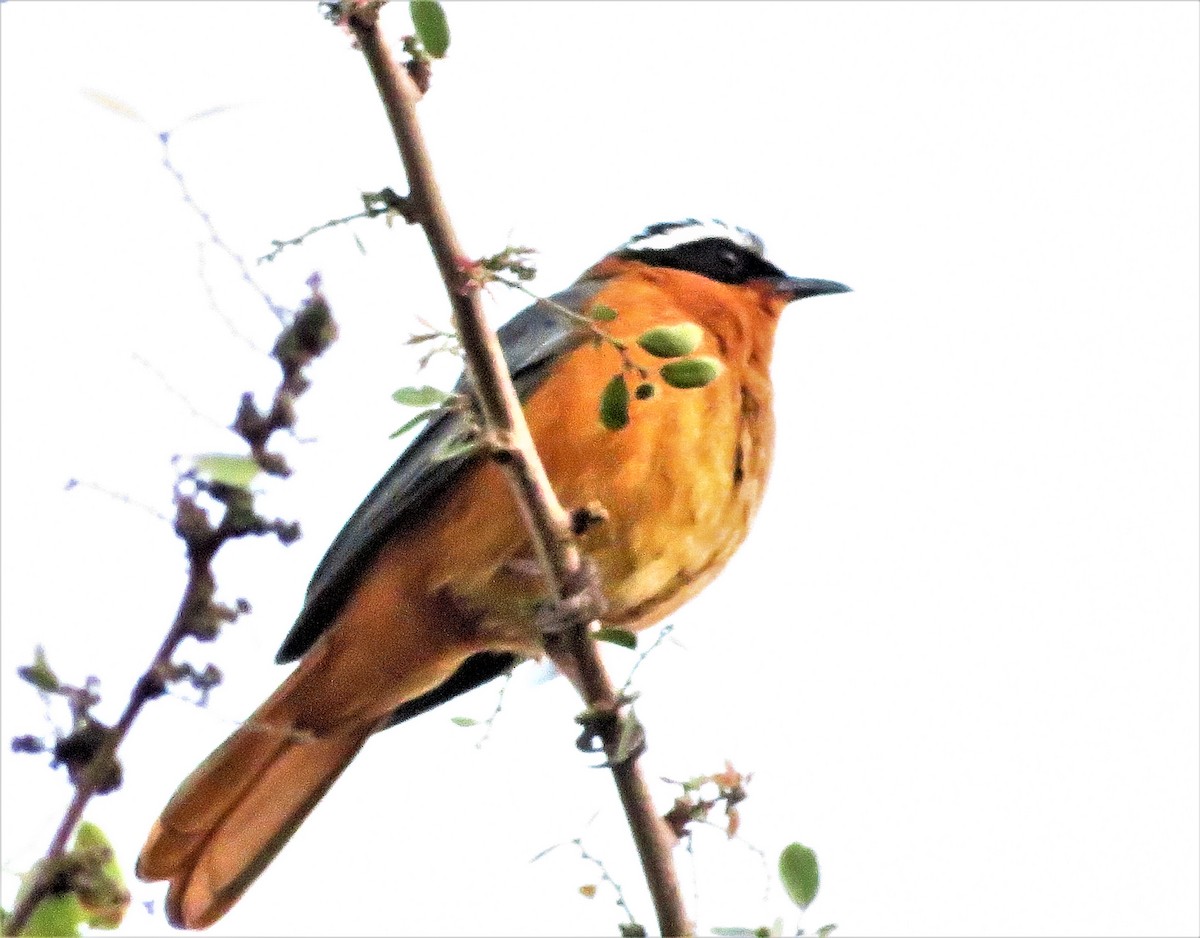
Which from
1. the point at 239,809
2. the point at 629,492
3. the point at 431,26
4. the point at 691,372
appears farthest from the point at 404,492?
the point at 431,26

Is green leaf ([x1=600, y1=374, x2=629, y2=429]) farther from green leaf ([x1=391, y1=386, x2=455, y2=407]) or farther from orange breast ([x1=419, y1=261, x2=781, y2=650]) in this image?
orange breast ([x1=419, y1=261, x2=781, y2=650])

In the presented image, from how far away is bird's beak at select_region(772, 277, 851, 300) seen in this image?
20.1 ft

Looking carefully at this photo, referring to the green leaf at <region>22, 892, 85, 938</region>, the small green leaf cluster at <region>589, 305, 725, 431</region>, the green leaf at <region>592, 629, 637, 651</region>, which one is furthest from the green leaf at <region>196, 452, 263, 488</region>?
the green leaf at <region>592, 629, 637, 651</region>

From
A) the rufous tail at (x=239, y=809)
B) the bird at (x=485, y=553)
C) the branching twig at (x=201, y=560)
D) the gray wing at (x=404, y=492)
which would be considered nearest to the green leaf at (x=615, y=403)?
the bird at (x=485, y=553)

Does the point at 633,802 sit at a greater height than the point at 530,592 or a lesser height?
lesser

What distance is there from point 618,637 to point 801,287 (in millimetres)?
2772

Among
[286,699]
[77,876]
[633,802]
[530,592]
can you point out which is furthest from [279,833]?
[77,876]

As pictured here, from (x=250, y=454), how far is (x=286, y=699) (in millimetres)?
4158

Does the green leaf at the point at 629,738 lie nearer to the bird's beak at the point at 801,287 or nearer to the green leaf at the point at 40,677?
the green leaf at the point at 40,677

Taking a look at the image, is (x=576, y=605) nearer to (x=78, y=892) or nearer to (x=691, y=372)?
(x=691, y=372)

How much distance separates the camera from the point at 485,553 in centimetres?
501

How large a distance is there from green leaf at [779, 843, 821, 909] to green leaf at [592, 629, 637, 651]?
79 cm

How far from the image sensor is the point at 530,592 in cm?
500

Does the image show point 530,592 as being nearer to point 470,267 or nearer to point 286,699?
point 286,699
